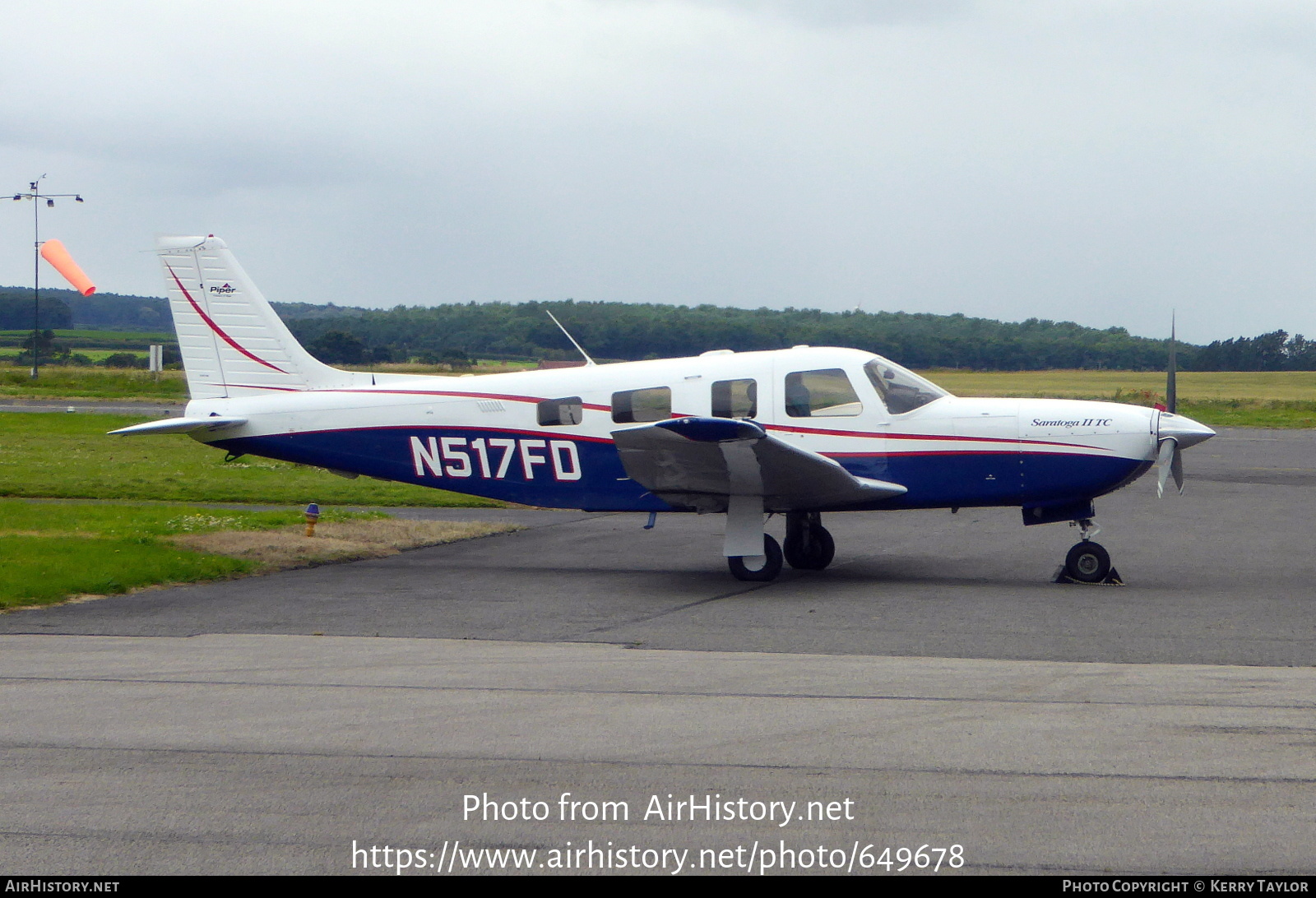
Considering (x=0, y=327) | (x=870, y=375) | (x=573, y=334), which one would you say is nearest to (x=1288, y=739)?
(x=870, y=375)

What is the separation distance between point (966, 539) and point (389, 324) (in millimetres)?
14137

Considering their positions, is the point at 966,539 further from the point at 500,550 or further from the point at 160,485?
the point at 160,485

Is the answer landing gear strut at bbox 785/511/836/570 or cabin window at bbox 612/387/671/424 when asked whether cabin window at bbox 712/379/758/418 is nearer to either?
cabin window at bbox 612/387/671/424

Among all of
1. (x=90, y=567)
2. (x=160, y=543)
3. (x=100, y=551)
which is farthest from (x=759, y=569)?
(x=100, y=551)

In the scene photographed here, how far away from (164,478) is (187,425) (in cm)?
1010

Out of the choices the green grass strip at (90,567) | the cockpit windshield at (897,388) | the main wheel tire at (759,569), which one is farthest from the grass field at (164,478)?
the cockpit windshield at (897,388)

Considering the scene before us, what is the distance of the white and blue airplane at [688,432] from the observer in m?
11.9

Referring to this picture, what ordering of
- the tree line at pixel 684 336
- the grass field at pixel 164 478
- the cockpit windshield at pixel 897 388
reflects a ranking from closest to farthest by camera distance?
1. the cockpit windshield at pixel 897 388
2. the tree line at pixel 684 336
3. the grass field at pixel 164 478

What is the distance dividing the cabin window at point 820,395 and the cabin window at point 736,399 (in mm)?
Result: 357

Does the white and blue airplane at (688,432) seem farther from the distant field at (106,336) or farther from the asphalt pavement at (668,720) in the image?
the distant field at (106,336)

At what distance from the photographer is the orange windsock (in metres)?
11.8

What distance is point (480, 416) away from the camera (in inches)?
521

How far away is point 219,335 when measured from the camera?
45.2 ft

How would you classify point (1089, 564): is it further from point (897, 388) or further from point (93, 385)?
point (93, 385)
